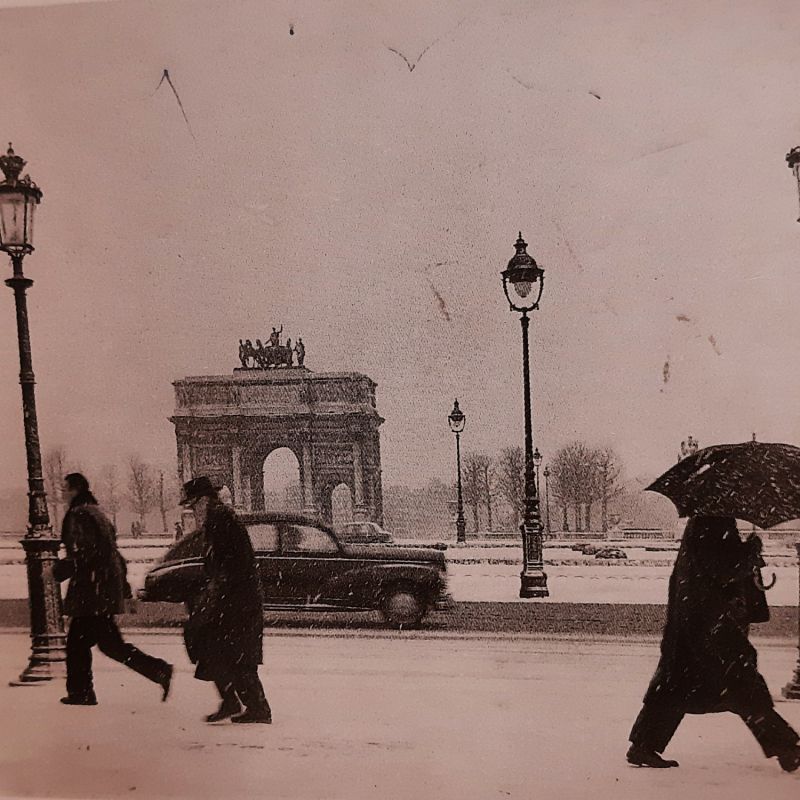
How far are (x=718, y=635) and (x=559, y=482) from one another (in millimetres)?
908

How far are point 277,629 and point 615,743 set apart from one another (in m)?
1.57

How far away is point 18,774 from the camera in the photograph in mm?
4945

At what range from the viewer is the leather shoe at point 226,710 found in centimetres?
471

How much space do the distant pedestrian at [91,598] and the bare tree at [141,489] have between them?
17 cm

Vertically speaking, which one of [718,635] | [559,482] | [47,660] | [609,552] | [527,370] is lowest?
[47,660]

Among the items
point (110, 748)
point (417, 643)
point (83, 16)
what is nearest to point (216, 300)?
point (83, 16)

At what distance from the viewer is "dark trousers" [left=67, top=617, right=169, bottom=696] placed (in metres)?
4.82

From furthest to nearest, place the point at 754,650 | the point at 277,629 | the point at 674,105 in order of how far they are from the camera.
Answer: the point at 277,629, the point at 674,105, the point at 754,650

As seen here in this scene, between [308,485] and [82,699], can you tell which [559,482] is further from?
[82,699]

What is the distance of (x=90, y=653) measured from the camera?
16.1ft

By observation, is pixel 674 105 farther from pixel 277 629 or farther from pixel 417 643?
pixel 277 629

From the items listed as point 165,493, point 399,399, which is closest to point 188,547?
point 165,493

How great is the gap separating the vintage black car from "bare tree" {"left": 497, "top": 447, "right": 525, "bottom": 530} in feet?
1.36

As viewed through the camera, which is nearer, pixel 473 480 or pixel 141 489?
pixel 473 480
